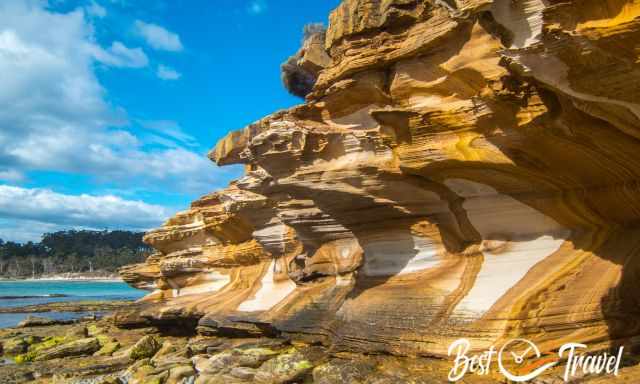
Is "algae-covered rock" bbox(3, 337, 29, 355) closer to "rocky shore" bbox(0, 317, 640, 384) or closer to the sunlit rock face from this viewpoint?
"rocky shore" bbox(0, 317, 640, 384)

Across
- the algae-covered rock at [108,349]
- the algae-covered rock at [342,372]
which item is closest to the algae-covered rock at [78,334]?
the algae-covered rock at [108,349]

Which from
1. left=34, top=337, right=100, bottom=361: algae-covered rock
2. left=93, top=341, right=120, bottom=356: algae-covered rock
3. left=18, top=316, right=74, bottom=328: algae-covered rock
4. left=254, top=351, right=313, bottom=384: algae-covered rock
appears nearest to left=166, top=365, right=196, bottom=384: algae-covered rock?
left=254, top=351, right=313, bottom=384: algae-covered rock

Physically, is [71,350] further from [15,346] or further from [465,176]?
[465,176]

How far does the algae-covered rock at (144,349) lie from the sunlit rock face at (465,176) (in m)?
3.78

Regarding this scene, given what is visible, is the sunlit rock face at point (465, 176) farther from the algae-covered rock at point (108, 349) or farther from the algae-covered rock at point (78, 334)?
the algae-covered rock at point (78, 334)

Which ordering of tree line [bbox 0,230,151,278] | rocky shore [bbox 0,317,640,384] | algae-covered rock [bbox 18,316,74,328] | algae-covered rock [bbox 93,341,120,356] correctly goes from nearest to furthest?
rocky shore [bbox 0,317,640,384] < algae-covered rock [bbox 93,341,120,356] < algae-covered rock [bbox 18,316,74,328] < tree line [bbox 0,230,151,278]

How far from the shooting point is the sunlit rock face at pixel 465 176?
210 inches

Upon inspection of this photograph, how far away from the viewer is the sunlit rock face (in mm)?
5332

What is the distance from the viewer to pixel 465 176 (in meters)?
7.80

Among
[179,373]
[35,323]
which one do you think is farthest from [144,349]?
[35,323]

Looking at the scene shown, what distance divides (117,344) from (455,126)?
12.3 meters

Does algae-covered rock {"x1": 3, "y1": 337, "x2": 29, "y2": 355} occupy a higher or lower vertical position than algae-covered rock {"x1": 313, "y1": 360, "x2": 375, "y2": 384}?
lower

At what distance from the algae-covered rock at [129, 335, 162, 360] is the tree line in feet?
299

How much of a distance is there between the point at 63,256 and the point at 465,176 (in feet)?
412
